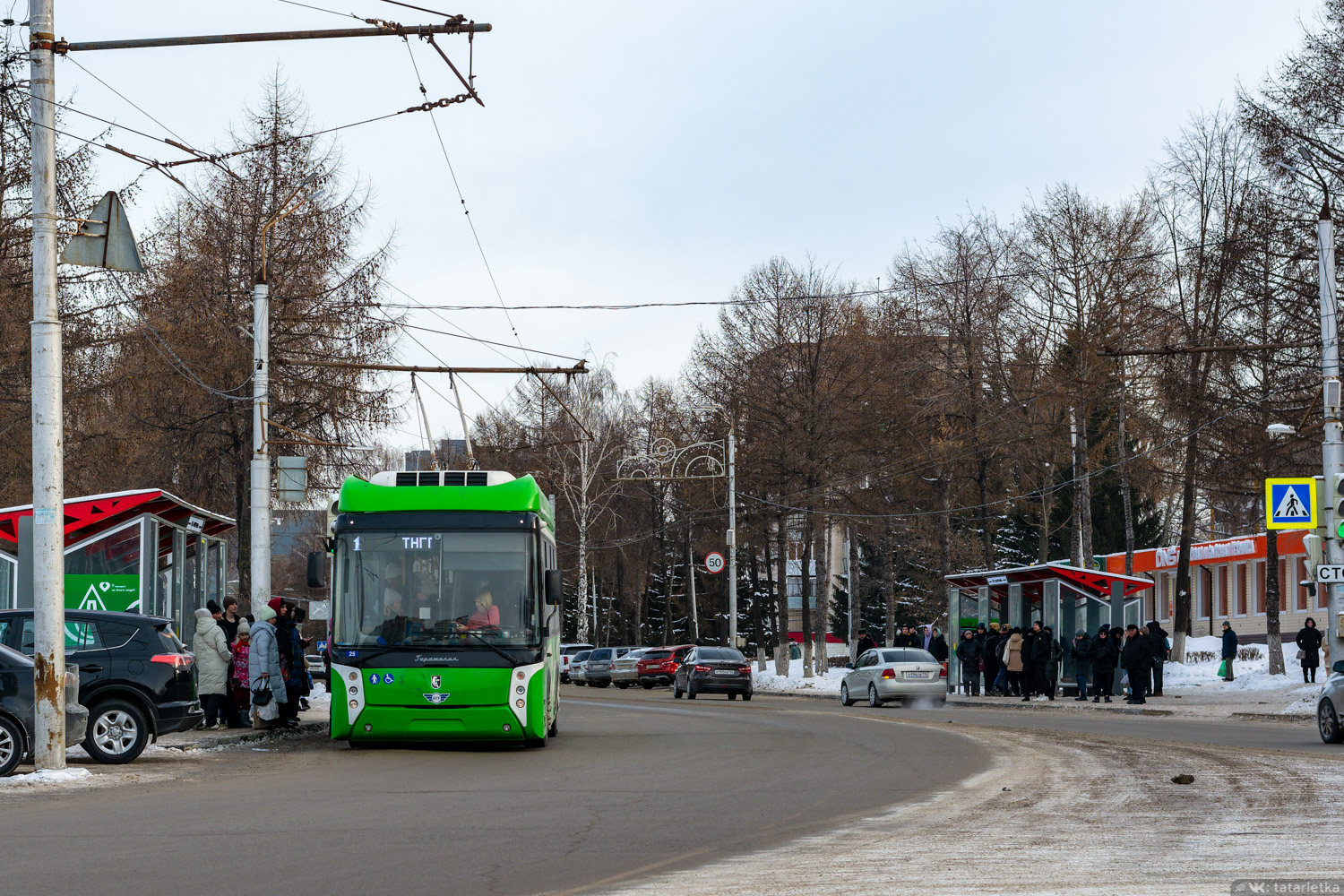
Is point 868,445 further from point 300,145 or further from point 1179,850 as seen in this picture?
point 1179,850

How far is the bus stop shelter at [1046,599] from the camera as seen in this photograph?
117ft

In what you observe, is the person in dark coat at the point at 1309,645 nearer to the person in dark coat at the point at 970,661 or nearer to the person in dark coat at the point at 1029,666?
the person in dark coat at the point at 1029,666

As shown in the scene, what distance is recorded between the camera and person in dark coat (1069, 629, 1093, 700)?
34.1 meters

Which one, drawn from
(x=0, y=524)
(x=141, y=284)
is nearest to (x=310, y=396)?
(x=141, y=284)

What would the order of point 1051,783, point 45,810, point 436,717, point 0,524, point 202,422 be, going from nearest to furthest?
point 45,810, point 1051,783, point 436,717, point 0,524, point 202,422

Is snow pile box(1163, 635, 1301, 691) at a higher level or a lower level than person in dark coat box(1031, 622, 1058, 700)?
lower

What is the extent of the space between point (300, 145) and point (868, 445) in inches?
859

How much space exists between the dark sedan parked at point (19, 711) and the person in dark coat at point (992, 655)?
25861 mm

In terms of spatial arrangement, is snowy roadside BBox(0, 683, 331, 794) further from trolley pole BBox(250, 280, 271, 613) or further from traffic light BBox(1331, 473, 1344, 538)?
traffic light BBox(1331, 473, 1344, 538)

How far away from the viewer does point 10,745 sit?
1480 cm

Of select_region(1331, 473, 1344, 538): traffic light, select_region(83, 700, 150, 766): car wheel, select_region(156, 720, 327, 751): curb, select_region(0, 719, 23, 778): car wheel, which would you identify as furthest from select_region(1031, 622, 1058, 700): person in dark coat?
select_region(0, 719, 23, 778): car wheel

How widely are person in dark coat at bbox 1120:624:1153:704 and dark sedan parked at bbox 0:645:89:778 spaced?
865 inches

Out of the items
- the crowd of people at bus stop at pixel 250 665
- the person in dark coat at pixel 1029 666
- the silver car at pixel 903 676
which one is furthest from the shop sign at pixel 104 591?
the person in dark coat at pixel 1029 666

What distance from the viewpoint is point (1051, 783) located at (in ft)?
46.2
